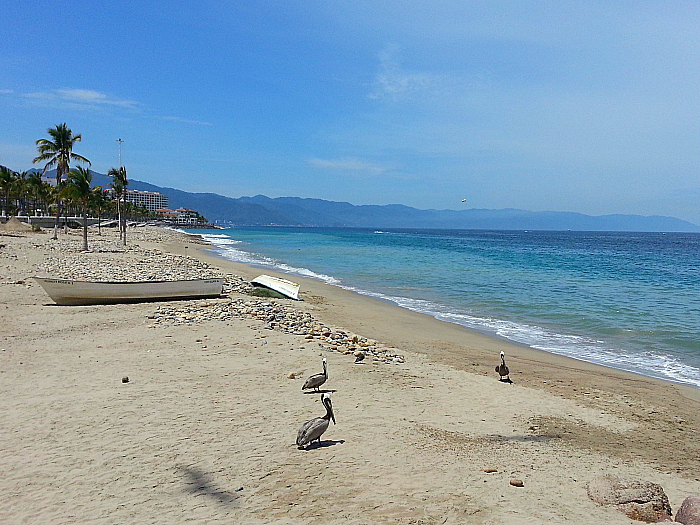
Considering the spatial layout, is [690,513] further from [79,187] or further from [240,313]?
[79,187]

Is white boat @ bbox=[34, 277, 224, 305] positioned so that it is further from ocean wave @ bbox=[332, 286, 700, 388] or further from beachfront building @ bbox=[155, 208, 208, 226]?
beachfront building @ bbox=[155, 208, 208, 226]

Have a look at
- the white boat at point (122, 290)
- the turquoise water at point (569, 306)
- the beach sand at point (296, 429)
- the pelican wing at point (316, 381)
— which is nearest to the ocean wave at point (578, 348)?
the turquoise water at point (569, 306)

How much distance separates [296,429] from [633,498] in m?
4.08

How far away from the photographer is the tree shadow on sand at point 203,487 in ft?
16.6

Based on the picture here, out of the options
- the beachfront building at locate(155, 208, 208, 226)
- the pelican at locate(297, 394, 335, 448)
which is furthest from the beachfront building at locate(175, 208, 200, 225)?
the pelican at locate(297, 394, 335, 448)

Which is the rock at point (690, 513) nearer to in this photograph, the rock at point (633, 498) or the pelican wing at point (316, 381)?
the rock at point (633, 498)

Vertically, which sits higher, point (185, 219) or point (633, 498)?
point (185, 219)

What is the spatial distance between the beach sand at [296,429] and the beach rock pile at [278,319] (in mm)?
434

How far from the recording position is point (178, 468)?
18.5 ft

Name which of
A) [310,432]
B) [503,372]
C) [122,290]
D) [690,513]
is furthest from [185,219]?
[690,513]

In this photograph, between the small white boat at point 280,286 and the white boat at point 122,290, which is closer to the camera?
the white boat at point 122,290

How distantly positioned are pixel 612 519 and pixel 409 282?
2379cm

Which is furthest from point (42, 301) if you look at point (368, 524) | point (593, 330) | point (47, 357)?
point (593, 330)

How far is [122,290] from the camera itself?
16.0 m
